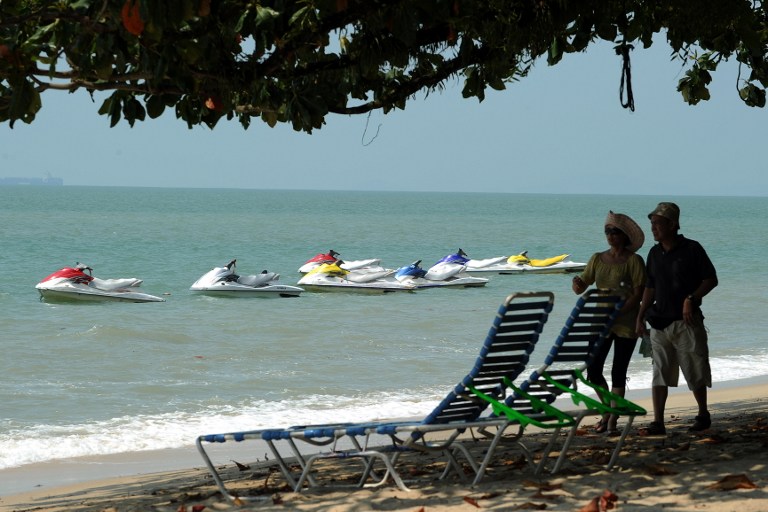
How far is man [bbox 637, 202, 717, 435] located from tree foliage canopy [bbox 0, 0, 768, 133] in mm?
1264

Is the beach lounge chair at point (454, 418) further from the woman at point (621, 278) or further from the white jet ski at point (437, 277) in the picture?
the white jet ski at point (437, 277)

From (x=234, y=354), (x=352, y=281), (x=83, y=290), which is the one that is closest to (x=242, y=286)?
(x=352, y=281)

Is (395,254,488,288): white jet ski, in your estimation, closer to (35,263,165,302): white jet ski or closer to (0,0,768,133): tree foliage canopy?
(35,263,165,302): white jet ski

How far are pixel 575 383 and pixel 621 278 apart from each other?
1220 mm

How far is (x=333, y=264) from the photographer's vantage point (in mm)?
30938

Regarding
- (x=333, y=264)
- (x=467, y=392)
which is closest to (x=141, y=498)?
(x=467, y=392)

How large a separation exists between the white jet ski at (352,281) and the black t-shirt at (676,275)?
70.9 ft

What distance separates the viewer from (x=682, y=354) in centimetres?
688

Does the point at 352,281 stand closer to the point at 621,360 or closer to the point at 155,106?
the point at 621,360

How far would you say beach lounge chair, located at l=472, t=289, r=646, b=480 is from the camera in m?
5.78

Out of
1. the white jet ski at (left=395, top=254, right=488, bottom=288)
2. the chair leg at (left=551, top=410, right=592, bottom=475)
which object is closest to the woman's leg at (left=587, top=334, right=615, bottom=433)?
the chair leg at (left=551, top=410, right=592, bottom=475)

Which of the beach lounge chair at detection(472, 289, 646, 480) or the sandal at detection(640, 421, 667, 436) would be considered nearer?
the beach lounge chair at detection(472, 289, 646, 480)

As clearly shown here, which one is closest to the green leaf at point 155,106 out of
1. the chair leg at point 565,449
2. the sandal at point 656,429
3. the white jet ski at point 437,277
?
the chair leg at point 565,449

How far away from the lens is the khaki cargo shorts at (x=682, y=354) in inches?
268
